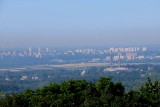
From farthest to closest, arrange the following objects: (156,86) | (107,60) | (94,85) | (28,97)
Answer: (107,60)
(156,86)
(94,85)
(28,97)

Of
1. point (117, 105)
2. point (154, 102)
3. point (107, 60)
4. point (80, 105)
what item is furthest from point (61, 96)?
point (107, 60)

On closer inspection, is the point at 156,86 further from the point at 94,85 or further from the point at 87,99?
the point at 87,99

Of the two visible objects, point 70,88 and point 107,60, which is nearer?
point 70,88

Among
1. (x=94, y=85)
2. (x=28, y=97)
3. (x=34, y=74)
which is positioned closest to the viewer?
(x=28, y=97)

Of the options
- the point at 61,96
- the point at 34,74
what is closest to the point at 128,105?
the point at 61,96

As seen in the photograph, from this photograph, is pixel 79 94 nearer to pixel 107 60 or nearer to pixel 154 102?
pixel 154 102

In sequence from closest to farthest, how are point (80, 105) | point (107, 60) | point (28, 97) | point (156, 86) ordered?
point (80, 105) → point (28, 97) → point (156, 86) → point (107, 60)
